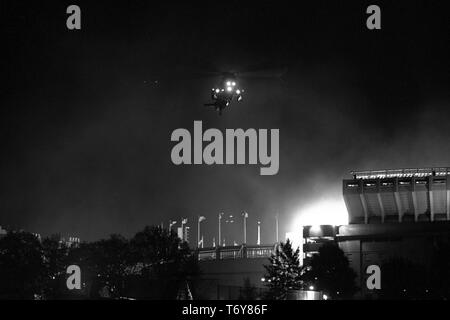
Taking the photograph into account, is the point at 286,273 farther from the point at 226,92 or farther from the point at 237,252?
the point at 237,252

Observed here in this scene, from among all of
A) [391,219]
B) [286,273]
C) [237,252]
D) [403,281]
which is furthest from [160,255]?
[403,281]

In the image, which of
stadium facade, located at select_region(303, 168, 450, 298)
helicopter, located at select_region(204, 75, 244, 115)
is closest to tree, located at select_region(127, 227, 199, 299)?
stadium facade, located at select_region(303, 168, 450, 298)

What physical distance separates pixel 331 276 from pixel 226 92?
1775 inches

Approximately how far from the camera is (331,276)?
97562 millimetres

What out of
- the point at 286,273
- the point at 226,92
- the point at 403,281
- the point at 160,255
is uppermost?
the point at 226,92

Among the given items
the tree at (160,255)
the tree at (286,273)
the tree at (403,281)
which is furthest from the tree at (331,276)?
the tree at (160,255)

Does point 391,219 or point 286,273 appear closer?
point 286,273

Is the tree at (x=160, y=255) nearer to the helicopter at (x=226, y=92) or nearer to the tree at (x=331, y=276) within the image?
the tree at (x=331, y=276)

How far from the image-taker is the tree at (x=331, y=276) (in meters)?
95.3

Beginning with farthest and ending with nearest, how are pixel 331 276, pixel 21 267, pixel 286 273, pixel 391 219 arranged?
pixel 21 267 < pixel 391 219 < pixel 331 276 < pixel 286 273

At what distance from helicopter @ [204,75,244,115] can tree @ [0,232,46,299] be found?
67.7m

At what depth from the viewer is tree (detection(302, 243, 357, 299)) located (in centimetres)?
9531
